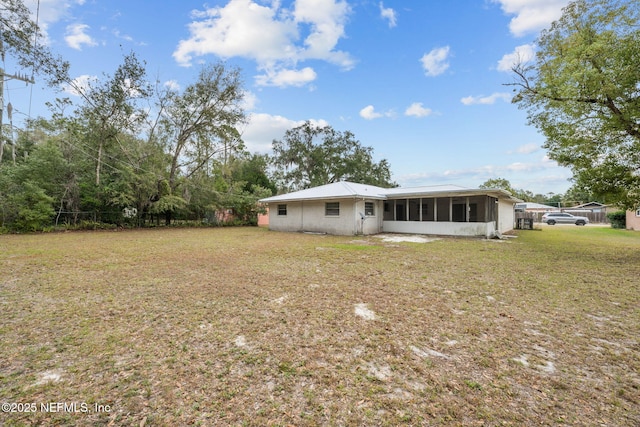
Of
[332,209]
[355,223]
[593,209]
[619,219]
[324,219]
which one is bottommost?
[355,223]

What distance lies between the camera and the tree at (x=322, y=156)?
27.5 metres

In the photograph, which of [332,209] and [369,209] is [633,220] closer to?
[369,209]

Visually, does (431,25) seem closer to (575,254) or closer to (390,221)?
(390,221)

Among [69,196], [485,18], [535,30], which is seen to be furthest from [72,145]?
[535,30]

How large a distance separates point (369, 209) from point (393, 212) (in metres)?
1.75

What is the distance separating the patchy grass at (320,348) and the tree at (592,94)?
4.04 m

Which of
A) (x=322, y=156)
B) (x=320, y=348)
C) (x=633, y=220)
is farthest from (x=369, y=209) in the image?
(x=633, y=220)

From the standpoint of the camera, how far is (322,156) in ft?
89.4

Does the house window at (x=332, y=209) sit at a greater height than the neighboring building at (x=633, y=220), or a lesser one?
greater

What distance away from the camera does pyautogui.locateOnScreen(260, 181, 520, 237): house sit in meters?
12.6

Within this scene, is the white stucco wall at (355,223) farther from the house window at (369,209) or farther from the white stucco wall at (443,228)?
the house window at (369,209)

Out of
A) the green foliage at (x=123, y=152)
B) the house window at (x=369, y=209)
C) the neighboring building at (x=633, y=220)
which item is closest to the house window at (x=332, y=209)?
the house window at (x=369, y=209)

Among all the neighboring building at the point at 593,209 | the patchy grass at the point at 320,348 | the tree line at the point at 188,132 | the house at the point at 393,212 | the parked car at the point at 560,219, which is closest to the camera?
the patchy grass at the point at 320,348

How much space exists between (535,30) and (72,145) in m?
22.3
